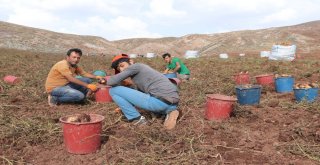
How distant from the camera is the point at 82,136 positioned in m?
3.48

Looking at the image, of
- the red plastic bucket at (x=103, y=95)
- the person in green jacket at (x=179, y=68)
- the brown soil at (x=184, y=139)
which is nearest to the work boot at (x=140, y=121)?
the brown soil at (x=184, y=139)

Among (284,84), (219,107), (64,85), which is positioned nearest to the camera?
(219,107)

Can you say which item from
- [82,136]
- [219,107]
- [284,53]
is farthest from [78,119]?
[284,53]

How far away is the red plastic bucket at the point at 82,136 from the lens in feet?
11.3

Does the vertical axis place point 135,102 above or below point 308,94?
above

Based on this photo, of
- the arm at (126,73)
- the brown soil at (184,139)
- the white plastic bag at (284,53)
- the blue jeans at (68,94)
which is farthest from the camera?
the white plastic bag at (284,53)

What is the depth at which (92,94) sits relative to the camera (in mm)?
6852

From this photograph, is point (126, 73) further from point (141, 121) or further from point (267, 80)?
point (267, 80)

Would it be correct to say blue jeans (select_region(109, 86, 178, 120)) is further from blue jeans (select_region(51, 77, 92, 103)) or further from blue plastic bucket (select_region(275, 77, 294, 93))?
blue plastic bucket (select_region(275, 77, 294, 93))

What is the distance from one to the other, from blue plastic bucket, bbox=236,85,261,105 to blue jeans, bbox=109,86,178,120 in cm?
178

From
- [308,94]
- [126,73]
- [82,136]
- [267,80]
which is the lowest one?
[267,80]

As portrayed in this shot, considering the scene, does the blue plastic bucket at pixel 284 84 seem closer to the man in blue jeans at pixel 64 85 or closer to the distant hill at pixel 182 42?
the man in blue jeans at pixel 64 85

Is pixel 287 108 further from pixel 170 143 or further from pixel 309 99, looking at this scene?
pixel 170 143

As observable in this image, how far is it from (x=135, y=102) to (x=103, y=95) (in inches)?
70.6
